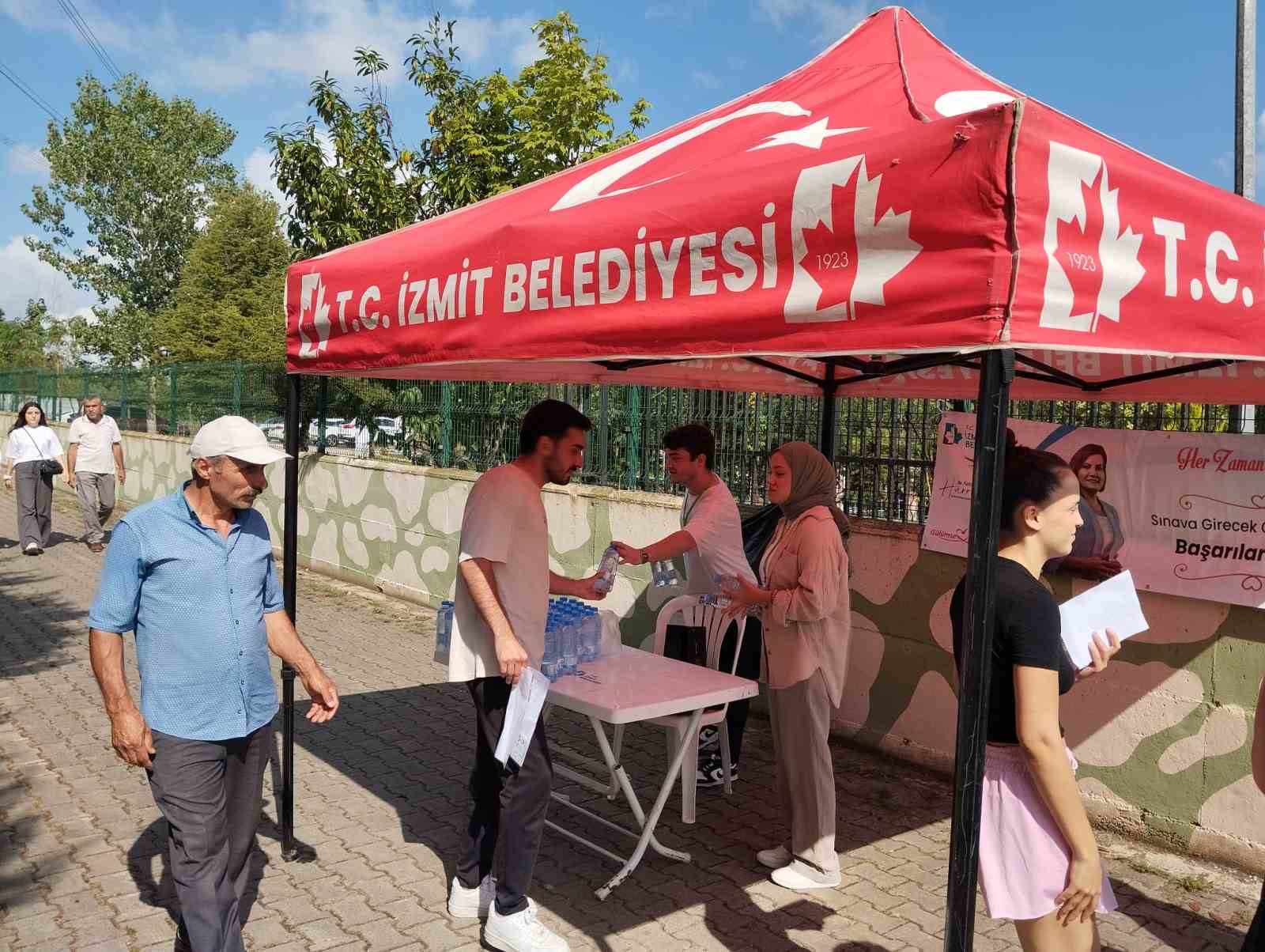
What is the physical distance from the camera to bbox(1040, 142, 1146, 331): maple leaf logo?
2.06 meters

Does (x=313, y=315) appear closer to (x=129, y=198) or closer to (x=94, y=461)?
(x=94, y=461)

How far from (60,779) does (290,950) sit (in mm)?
2265

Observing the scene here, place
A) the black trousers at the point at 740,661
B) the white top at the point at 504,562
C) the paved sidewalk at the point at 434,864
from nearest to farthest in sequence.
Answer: the white top at the point at 504,562 < the paved sidewalk at the point at 434,864 < the black trousers at the point at 740,661

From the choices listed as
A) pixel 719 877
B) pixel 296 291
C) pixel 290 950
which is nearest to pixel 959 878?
pixel 719 877

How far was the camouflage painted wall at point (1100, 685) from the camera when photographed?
4.19 metres

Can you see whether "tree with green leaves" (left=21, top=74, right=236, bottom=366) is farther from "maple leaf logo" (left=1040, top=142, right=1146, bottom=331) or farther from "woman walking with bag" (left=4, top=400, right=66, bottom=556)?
"maple leaf logo" (left=1040, top=142, right=1146, bottom=331)

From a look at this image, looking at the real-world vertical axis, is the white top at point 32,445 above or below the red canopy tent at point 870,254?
below

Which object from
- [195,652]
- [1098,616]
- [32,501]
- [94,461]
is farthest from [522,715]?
[32,501]

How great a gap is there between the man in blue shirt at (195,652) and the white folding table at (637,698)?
1184 millimetres

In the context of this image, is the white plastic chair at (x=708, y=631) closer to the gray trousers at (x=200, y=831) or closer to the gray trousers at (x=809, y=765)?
the gray trousers at (x=809, y=765)

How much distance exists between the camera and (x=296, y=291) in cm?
442

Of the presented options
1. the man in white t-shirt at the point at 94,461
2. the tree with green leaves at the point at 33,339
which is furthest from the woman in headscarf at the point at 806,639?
the tree with green leaves at the point at 33,339

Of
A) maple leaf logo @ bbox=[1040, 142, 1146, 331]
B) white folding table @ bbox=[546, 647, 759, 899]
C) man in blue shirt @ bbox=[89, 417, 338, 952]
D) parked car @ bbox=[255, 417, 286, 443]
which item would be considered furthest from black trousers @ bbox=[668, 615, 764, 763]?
parked car @ bbox=[255, 417, 286, 443]

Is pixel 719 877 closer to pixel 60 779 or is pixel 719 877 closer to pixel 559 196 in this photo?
pixel 559 196
